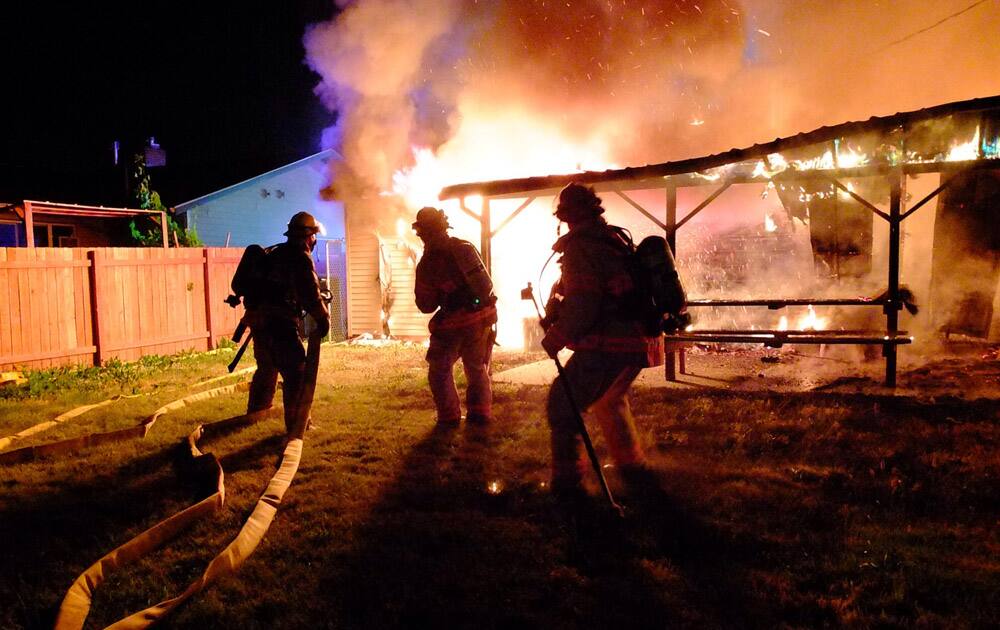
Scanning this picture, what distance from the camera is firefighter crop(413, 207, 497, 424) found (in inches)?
225

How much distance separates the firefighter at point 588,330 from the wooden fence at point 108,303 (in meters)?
9.46

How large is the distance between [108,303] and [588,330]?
10116 mm

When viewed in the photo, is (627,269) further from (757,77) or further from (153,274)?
(757,77)

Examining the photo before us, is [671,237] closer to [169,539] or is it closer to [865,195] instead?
[865,195]

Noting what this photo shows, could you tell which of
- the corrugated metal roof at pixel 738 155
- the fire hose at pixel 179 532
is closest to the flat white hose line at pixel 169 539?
the fire hose at pixel 179 532

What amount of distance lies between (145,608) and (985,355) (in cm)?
1178

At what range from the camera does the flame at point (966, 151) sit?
913cm

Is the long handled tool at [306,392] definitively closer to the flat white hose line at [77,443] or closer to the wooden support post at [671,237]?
the flat white hose line at [77,443]

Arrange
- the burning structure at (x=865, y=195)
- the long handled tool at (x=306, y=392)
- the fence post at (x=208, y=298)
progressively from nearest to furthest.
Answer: the long handled tool at (x=306, y=392)
the burning structure at (x=865, y=195)
the fence post at (x=208, y=298)

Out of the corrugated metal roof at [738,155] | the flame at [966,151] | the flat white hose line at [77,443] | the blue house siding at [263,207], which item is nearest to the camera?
the flat white hose line at [77,443]

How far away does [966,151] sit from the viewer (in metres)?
9.30

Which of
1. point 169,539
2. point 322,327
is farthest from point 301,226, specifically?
point 169,539

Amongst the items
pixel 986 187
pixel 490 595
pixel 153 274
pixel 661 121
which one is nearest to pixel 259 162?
pixel 153 274

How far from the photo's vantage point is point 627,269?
156 inches
